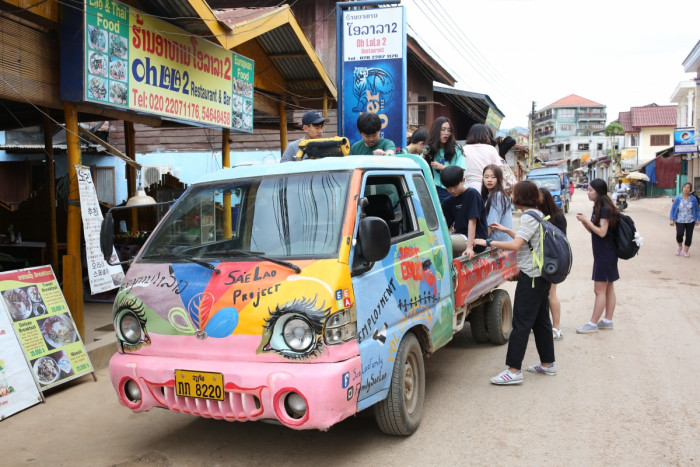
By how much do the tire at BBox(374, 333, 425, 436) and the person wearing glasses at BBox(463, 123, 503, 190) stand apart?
3.50 m

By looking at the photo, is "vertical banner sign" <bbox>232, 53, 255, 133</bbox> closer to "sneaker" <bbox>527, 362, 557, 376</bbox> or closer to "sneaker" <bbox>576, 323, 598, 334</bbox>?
"sneaker" <bbox>527, 362, 557, 376</bbox>

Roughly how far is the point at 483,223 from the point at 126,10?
430 cm

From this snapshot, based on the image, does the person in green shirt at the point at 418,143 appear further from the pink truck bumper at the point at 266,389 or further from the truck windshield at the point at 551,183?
the truck windshield at the point at 551,183

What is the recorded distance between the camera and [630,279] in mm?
10953

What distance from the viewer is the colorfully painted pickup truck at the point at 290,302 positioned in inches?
134

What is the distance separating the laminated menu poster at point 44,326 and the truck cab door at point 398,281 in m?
3.22

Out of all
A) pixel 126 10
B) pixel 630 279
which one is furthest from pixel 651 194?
pixel 126 10

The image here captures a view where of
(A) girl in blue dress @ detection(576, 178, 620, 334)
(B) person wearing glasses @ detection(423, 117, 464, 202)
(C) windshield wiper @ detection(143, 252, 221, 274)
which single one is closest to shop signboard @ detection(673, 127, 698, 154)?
(A) girl in blue dress @ detection(576, 178, 620, 334)

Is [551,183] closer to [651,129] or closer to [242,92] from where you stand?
[242,92]

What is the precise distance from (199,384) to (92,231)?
3.18 meters

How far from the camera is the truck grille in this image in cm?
344

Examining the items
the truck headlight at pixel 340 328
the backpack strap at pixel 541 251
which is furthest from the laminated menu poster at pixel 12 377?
the backpack strap at pixel 541 251

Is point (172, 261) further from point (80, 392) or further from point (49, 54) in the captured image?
point (49, 54)

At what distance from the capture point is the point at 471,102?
23.2 metres
